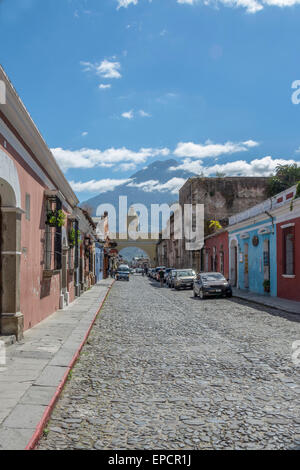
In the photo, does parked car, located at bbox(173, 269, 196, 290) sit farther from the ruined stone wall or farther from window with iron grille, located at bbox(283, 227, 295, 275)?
the ruined stone wall

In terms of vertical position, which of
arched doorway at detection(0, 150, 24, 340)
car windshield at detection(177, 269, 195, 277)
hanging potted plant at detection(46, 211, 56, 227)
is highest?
hanging potted plant at detection(46, 211, 56, 227)

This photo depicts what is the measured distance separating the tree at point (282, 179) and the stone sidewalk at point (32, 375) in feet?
115

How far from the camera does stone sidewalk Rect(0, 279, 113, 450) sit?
12.4 feet

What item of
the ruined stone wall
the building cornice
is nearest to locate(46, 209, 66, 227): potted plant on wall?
the building cornice

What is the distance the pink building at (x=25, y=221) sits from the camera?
25.9ft

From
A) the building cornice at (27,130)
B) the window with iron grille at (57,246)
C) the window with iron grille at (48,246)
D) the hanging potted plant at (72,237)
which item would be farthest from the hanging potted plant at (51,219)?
the hanging potted plant at (72,237)

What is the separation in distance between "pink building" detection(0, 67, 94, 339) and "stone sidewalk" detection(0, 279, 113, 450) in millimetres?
587

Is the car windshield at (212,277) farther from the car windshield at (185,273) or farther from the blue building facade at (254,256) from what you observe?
the car windshield at (185,273)

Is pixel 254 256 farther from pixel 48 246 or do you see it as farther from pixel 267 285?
pixel 48 246

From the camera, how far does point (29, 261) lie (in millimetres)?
9562

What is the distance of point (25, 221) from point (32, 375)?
422cm

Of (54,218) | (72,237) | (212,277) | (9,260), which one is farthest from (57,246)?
(212,277)

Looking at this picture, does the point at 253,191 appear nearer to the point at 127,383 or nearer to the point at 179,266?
the point at 179,266

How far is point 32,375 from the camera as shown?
5668 millimetres
